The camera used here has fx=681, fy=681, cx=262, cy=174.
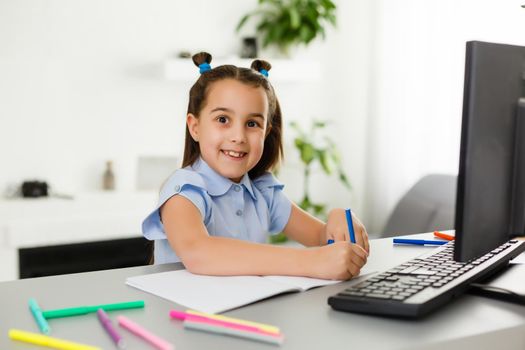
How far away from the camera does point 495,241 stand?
978 mm

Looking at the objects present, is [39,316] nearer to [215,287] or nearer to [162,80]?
[215,287]

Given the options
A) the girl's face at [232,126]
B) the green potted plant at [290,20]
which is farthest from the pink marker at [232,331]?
the green potted plant at [290,20]

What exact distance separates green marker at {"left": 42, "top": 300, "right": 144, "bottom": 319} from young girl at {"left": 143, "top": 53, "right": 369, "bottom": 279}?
0.21 m

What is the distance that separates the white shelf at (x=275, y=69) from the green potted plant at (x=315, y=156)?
11.2 inches

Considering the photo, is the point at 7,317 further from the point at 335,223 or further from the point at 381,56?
the point at 381,56

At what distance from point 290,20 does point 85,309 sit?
10.6ft

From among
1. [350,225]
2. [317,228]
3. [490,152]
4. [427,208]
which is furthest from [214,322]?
[427,208]

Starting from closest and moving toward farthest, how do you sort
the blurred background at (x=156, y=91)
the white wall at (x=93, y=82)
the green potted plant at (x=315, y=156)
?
the blurred background at (x=156, y=91) < the white wall at (x=93, y=82) < the green potted plant at (x=315, y=156)

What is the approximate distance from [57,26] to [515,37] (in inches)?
90.1

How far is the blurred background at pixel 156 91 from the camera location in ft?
11.0

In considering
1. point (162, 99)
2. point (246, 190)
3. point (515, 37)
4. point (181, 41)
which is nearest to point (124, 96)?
point (162, 99)

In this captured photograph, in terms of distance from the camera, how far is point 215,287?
104cm

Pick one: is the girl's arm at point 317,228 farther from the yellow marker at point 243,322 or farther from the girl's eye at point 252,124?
the yellow marker at point 243,322

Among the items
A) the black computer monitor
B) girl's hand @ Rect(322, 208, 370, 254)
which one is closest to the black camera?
girl's hand @ Rect(322, 208, 370, 254)
